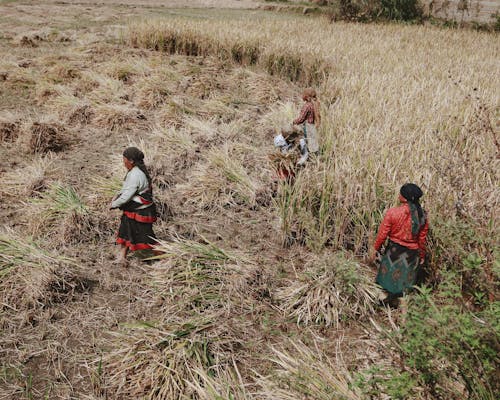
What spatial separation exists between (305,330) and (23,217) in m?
3.25

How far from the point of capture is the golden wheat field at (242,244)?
2.49 meters

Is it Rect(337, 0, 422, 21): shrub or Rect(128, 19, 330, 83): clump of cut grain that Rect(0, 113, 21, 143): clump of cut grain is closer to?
Rect(128, 19, 330, 83): clump of cut grain

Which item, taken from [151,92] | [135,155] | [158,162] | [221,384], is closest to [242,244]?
[135,155]

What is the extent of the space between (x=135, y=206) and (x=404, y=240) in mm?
2278

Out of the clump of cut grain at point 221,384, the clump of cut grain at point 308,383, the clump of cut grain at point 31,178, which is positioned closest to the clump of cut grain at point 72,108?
the clump of cut grain at point 31,178

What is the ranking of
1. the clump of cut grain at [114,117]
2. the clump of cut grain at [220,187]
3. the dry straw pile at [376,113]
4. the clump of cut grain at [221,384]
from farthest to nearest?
the clump of cut grain at [114,117]
the clump of cut grain at [220,187]
the dry straw pile at [376,113]
the clump of cut grain at [221,384]

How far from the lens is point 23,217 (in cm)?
442

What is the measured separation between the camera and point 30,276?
333cm

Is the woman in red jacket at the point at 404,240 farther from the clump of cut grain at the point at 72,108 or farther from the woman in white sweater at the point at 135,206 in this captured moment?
the clump of cut grain at the point at 72,108

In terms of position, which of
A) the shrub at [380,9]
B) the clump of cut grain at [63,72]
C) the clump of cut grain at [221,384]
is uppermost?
the shrub at [380,9]

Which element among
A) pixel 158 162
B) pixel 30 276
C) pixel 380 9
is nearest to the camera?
pixel 30 276

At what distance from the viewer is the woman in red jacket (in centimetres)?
298

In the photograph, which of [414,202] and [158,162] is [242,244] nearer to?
[414,202]

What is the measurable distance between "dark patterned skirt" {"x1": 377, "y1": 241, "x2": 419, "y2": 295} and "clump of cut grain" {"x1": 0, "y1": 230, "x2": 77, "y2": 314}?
2547 mm
